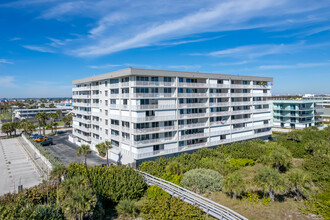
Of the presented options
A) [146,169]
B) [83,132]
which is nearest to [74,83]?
[83,132]

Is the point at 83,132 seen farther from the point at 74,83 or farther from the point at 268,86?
the point at 268,86

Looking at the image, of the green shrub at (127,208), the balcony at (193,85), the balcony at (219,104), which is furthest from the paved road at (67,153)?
the balcony at (219,104)

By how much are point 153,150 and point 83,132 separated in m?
27.7

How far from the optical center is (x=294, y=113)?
80188 mm

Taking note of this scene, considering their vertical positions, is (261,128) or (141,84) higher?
(141,84)

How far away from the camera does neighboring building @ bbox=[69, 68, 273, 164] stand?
4034 cm

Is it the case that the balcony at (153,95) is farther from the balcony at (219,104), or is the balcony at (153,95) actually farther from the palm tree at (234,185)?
the palm tree at (234,185)

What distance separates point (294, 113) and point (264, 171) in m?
64.3

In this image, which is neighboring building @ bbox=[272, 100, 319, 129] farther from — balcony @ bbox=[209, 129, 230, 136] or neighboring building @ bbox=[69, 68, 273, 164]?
balcony @ bbox=[209, 129, 230, 136]

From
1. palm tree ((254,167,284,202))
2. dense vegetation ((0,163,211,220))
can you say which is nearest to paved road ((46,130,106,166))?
dense vegetation ((0,163,211,220))

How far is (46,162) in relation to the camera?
43000 mm

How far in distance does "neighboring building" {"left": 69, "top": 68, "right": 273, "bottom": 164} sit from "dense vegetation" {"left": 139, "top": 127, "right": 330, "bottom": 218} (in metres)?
5.15

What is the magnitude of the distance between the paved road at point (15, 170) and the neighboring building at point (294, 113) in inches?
3218

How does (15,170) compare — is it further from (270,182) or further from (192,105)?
(270,182)
